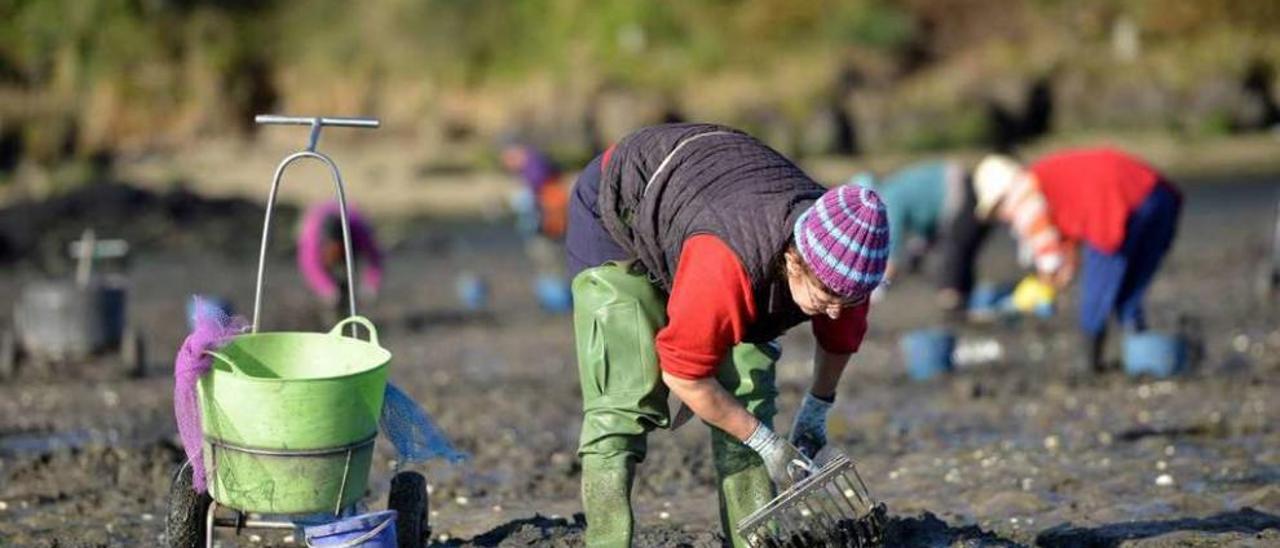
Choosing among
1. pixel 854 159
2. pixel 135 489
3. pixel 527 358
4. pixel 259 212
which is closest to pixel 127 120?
pixel 259 212

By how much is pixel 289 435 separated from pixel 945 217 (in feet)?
27.2

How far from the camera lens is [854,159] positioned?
32.0 metres

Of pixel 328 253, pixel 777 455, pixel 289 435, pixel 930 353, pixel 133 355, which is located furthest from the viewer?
pixel 328 253

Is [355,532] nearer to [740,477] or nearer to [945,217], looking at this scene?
[740,477]

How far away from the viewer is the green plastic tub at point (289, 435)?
17.7 ft

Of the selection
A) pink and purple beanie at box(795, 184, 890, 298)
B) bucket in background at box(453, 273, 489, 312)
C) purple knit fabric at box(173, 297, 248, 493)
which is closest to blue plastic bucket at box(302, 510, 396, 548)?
purple knit fabric at box(173, 297, 248, 493)

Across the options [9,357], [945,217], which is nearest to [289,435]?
[9,357]

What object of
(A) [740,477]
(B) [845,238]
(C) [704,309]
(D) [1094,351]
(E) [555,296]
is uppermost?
(B) [845,238]

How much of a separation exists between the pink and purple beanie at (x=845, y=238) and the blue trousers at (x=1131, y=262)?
5615 millimetres

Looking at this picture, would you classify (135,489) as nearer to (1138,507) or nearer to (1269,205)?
(1138,507)

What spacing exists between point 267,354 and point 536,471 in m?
2.72

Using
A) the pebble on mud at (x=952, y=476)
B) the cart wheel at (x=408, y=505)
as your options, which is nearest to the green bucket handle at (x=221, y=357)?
the cart wheel at (x=408, y=505)

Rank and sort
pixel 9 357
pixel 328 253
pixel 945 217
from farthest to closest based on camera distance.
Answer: pixel 328 253
pixel 945 217
pixel 9 357

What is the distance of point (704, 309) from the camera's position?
197 inches
